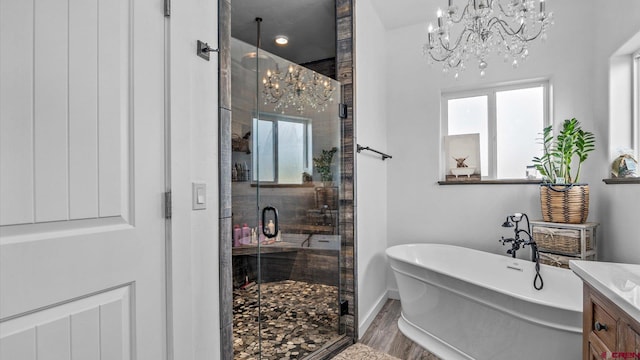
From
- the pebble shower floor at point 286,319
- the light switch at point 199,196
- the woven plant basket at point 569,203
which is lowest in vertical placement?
the pebble shower floor at point 286,319

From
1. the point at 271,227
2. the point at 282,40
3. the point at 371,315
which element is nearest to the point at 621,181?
the point at 371,315

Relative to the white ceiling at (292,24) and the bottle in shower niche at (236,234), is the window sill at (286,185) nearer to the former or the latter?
the bottle in shower niche at (236,234)

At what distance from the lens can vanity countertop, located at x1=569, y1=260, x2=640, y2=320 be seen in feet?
3.09

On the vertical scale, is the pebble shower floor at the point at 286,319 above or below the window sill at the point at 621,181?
below

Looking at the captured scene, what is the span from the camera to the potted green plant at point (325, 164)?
2.38 metres

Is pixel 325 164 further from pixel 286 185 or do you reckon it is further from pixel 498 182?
pixel 498 182

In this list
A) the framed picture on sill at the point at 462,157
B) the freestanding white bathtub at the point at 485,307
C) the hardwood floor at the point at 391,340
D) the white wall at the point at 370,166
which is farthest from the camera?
the framed picture on sill at the point at 462,157

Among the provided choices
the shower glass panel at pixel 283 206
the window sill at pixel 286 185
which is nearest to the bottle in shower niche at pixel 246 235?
the shower glass panel at pixel 283 206

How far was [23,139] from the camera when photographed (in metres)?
0.81

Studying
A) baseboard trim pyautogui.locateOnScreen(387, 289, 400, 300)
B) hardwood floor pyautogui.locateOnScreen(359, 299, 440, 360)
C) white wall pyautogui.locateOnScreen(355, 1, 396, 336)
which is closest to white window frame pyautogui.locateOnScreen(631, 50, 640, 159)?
white wall pyautogui.locateOnScreen(355, 1, 396, 336)

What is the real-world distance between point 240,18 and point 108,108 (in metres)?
2.48

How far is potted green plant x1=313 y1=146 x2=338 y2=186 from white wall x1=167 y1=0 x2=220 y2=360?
42.3 inches

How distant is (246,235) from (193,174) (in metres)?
0.74

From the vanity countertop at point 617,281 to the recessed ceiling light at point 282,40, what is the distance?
125 inches
